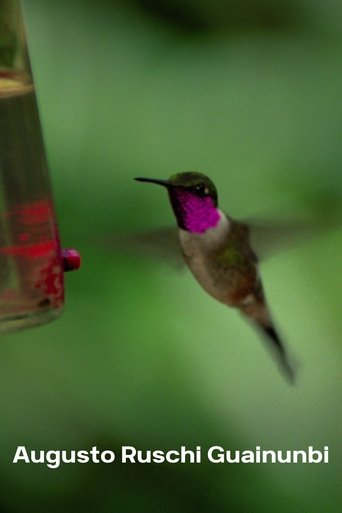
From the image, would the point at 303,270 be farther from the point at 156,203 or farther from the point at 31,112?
the point at 31,112

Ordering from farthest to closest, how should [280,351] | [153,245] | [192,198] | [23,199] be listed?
[280,351] → [153,245] → [192,198] → [23,199]

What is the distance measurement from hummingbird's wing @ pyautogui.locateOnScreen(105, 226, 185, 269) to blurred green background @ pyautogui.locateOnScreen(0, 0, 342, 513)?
108 cm

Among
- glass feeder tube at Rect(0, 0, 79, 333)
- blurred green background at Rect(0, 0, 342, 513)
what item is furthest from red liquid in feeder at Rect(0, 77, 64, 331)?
blurred green background at Rect(0, 0, 342, 513)

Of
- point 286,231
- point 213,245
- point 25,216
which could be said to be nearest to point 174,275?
point 213,245

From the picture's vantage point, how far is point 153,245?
373 centimetres

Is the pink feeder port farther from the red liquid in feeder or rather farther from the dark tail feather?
the dark tail feather

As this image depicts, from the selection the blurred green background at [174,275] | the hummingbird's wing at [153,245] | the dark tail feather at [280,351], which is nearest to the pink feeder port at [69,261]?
the hummingbird's wing at [153,245]

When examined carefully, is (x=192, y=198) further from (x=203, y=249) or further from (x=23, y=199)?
(x=23, y=199)

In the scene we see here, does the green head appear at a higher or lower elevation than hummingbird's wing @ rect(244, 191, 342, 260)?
higher

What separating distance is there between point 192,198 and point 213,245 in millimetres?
237

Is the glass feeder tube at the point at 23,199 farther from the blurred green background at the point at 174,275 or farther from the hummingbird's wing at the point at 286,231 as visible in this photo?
the blurred green background at the point at 174,275

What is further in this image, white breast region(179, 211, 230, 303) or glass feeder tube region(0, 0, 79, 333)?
white breast region(179, 211, 230, 303)

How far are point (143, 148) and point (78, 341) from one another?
0.77 metres

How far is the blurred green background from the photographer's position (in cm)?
509
